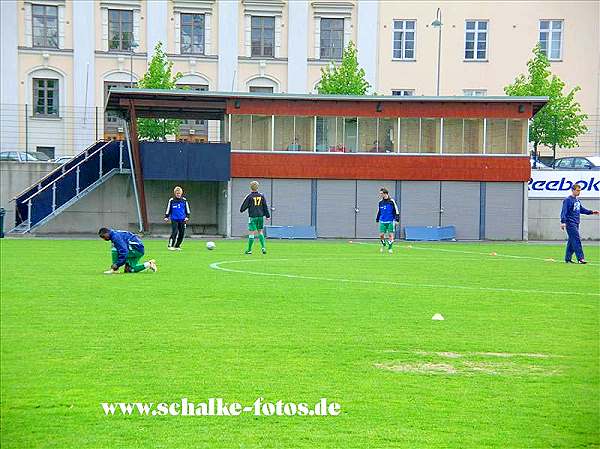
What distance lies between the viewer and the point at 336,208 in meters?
49.5

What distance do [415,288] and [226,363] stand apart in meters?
9.87

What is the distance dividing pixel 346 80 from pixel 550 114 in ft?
41.3

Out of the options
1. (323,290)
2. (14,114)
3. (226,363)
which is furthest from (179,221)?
(14,114)

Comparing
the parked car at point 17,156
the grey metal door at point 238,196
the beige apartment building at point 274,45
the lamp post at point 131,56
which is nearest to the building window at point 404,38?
the beige apartment building at point 274,45

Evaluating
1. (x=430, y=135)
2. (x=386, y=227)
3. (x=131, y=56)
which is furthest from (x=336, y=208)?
(x=131, y=56)

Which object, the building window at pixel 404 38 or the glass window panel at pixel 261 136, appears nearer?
the glass window panel at pixel 261 136

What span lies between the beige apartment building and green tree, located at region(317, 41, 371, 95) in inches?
207

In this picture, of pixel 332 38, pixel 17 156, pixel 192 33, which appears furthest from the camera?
pixel 332 38

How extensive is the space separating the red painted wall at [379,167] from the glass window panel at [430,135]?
1.67 ft

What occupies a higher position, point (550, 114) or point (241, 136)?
point (550, 114)

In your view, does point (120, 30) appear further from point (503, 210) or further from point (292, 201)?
point (503, 210)

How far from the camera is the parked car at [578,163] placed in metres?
51.8

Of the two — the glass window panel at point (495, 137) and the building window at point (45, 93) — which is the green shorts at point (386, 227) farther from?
the building window at point (45, 93)

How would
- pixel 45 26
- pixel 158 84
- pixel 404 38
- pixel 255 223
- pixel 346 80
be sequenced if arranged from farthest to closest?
pixel 404 38
pixel 45 26
pixel 346 80
pixel 158 84
pixel 255 223
